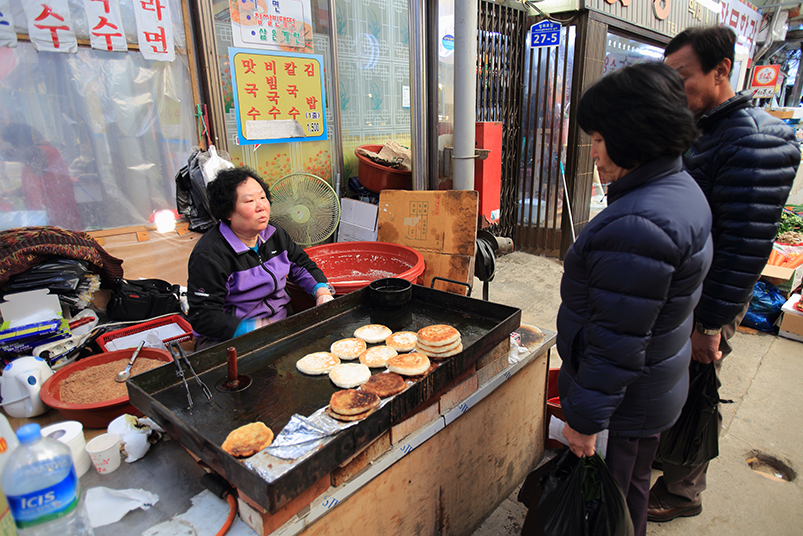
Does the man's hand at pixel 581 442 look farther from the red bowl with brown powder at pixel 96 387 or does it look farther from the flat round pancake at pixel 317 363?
the red bowl with brown powder at pixel 96 387

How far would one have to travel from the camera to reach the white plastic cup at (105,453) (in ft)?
4.83

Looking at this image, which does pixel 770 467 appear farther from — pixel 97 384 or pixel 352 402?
pixel 97 384

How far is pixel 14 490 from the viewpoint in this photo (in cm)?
95

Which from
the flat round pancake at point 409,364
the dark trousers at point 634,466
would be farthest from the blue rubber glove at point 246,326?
the dark trousers at point 634,466

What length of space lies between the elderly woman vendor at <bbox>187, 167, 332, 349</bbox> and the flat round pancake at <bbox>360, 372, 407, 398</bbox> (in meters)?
0.99

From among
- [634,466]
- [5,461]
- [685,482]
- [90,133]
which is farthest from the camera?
[90,133]

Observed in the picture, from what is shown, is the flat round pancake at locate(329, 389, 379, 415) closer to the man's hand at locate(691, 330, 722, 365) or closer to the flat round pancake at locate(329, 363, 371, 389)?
the flat round pancake at locate(329, 363, 371, 389)

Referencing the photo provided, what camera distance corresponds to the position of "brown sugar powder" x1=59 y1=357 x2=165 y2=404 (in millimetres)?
1931

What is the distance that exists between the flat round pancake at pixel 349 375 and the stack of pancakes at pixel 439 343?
27 cm

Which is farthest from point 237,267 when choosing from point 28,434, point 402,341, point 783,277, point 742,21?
point 742,21

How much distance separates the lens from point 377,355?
6.41 ft

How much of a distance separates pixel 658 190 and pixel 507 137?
567cm

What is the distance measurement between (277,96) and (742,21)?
1374 centimetres

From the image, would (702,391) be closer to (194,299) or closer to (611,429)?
(611,429)
